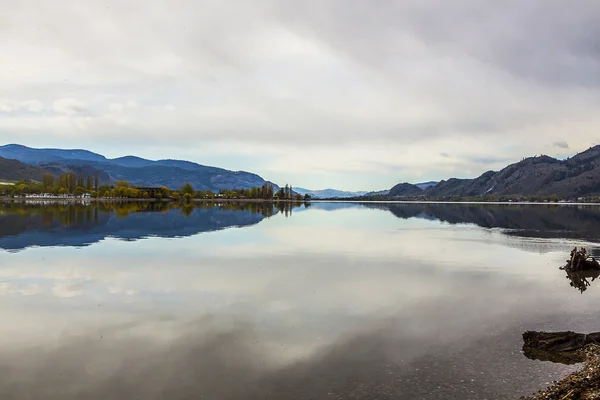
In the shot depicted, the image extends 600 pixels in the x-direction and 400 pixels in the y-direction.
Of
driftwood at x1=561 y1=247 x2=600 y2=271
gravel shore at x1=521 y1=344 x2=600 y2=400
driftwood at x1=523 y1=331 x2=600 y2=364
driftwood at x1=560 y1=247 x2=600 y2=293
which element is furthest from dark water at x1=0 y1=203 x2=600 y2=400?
driftwood at x1=561 y1=247 x2=600 y2=271

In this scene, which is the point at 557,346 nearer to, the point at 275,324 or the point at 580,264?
the point at 275,324

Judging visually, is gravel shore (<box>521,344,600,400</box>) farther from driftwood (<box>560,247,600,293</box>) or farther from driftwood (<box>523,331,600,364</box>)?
driftwood (<box>560,247,600,293</box>)

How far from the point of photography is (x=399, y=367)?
1752 centimetres

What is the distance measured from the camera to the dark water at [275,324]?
52.1 feet

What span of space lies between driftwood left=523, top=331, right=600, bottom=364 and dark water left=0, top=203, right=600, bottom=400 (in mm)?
639

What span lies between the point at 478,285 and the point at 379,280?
775 centimetres

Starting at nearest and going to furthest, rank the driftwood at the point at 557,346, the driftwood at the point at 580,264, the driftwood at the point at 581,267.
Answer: the driftwood at the point at 557,346 → the driftwood at the point at 581,267 → the driftwood at the point at 580,264

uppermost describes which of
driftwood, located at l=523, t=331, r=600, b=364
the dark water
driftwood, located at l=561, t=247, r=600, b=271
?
driftwood, located at l=561, t=247, r=600, b=271

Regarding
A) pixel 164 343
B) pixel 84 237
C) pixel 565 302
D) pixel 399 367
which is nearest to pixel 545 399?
pixel 399 367

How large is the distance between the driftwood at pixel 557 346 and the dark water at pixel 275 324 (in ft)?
2.10

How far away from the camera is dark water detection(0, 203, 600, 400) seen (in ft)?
52.1

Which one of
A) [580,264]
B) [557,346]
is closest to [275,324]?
[557,346]

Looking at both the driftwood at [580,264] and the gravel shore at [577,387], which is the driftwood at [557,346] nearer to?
the gravel shore at [577,387]

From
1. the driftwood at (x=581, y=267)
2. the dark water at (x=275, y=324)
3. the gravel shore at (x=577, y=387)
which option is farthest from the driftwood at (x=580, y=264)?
the gravel shore at (x=577, y=387)
